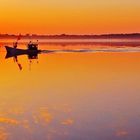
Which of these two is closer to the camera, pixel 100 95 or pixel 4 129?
pixel 4 129

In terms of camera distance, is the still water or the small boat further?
the small boat

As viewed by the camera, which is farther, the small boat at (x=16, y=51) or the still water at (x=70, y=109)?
the small boat at (x=16, y=51)

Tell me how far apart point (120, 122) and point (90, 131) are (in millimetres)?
1285

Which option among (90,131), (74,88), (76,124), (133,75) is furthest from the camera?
(133,75)

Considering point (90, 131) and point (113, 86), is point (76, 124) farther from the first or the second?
point (113, 86)

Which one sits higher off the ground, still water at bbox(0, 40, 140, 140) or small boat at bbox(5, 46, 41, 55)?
small boat at bbox(5, 46, 41, 55)

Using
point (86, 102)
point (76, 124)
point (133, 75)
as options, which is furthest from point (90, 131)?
point (133, 75)

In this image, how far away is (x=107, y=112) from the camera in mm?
13141

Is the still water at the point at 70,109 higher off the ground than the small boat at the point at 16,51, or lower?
lower

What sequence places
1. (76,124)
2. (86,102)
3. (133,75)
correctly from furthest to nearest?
(133,75) < (86,102) < (76,124)

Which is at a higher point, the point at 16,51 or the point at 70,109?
the point at 16,51

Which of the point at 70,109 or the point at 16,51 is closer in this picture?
the point at 70,109

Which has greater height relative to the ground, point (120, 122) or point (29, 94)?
point (29, 94)

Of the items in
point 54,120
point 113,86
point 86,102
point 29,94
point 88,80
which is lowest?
point 54,120
